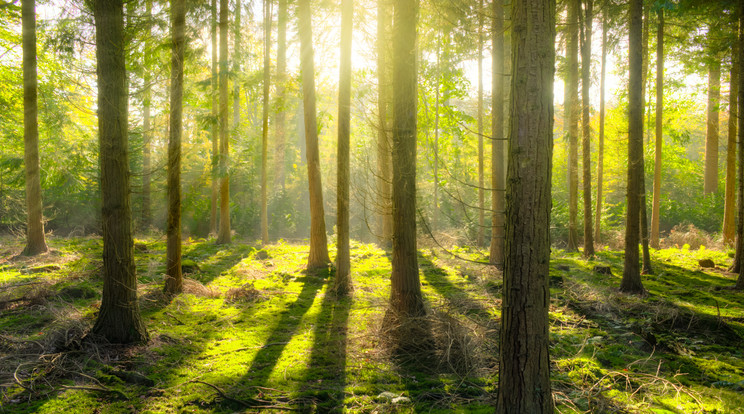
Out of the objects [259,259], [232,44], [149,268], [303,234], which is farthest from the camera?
[303,234]

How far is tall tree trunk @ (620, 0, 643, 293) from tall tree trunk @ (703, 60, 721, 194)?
657cm

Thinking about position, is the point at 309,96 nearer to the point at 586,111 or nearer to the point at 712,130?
the point at 586,111

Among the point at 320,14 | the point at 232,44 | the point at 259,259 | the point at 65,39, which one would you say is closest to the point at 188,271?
the point at 259,259

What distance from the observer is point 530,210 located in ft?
10.2

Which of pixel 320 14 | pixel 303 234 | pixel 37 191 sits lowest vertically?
pixel 303 234

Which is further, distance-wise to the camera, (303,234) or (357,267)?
(303,234)

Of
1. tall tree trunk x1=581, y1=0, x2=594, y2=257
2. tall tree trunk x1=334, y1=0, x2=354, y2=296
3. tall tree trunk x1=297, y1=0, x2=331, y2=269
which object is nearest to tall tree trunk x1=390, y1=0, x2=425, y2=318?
tall tree trunk x1=334, y1=0, x2=354, y2=296

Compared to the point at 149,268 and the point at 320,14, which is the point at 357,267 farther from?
the point at 320,14

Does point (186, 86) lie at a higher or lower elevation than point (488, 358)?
higher

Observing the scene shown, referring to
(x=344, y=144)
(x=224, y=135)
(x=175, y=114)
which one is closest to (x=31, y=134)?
(x=224, y=135)

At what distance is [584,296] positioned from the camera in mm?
7855

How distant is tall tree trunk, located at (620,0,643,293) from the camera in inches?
329

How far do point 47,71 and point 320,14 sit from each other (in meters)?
12.5

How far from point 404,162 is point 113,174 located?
386 cm
